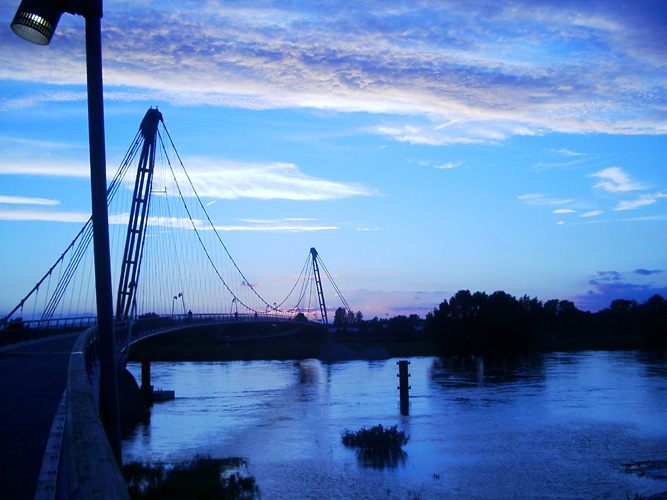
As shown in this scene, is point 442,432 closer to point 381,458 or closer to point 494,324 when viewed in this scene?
point 381,458

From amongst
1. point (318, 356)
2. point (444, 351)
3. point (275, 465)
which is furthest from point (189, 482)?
point (318, 356)

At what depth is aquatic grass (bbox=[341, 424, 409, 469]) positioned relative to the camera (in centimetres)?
1736

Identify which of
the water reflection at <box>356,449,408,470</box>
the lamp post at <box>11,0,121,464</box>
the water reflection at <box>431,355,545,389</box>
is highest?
the lamp post at <box>11,0,121,464</box>

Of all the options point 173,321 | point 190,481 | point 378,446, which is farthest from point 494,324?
point 190,481

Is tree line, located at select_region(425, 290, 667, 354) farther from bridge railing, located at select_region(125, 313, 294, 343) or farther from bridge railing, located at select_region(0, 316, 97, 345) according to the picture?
bridge railing, located at select_region(0, 316, 97, 345)

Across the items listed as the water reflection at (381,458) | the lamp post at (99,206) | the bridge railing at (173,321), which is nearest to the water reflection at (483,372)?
the bridge railing at (173,321)

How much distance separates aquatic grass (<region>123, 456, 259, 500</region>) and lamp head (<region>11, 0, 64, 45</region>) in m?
10.1

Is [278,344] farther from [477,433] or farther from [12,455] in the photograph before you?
[12,455]

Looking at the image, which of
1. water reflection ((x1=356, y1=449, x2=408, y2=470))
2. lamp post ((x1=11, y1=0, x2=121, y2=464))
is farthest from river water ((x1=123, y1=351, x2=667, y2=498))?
lamp post ((x1=11, y1=0, x2=121, y2=464))

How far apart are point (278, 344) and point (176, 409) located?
6078cm

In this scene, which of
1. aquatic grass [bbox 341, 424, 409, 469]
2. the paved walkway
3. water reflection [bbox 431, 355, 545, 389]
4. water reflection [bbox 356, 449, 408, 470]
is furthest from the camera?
water reflection [bbox 431, 355, 545, 389]

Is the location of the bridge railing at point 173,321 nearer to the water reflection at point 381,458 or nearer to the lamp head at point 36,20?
the water reflection at point 381,458

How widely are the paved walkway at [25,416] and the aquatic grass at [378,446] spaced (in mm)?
7615

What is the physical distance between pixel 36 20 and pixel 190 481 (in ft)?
36.5
